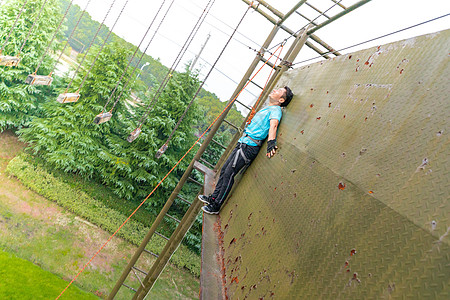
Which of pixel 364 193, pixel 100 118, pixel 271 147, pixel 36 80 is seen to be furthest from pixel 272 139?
pixel 36 80

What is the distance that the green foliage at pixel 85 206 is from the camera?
1183 cm

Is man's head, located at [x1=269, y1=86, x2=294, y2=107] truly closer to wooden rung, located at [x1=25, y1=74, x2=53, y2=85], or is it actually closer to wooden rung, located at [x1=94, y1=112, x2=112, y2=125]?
wooden rung, located at [x1=94, y1=112, x2=112, y2=125]

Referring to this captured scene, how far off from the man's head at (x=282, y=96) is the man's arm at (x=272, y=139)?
228 millimetres

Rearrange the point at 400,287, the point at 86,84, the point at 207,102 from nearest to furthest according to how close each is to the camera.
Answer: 1. the point at 400,287
2. the point at 86,84
3. the point at 207,102

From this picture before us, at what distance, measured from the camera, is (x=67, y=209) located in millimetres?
11742

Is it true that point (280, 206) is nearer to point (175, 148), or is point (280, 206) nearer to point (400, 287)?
point (400, 287)

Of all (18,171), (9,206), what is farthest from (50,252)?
(18,171)

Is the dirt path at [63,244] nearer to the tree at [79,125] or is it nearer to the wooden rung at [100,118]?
the tree at [79,125]

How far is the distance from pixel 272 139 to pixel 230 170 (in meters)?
0.79

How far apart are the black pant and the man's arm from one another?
41cm

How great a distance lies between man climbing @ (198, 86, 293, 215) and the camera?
3094 millimetres

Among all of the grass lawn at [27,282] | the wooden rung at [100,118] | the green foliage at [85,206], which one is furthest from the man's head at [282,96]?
the green foliage at [85,206]

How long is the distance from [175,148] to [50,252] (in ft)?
23.8

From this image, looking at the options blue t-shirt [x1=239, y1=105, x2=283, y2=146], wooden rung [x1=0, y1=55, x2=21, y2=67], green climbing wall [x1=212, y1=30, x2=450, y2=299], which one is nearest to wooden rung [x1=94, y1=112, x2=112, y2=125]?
wooden rung [x1=0, y1=55, x2=21, y2=67]
